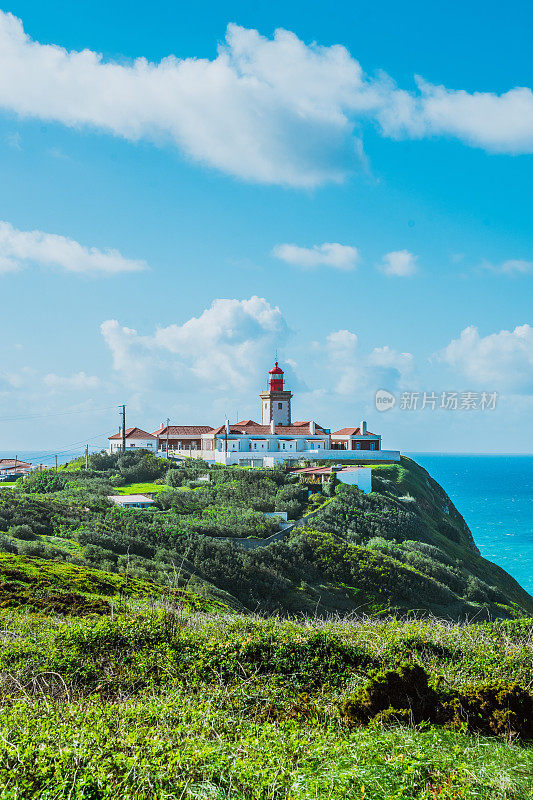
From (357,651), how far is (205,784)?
3722mm

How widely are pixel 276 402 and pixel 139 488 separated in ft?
75.2

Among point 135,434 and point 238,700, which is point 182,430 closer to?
point 135,434

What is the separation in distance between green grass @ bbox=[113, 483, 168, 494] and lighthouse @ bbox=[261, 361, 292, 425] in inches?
A: 792

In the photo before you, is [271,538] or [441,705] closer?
[441,705]

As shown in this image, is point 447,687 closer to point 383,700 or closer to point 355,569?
point 383,700

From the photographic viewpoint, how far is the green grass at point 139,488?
36.1m

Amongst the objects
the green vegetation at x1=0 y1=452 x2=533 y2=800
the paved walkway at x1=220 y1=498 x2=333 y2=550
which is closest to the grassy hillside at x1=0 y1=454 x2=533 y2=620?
the paved walkway at x1=220 y1=498 x2=333 y2=550

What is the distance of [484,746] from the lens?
5.27 meters

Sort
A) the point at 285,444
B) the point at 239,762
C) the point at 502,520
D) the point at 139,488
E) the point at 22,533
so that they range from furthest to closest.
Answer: the point at 502,520
the point at 285,444
the point at 139,488
the point at 22,533
the point at 239,762

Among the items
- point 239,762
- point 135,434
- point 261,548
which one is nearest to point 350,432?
point 135,434

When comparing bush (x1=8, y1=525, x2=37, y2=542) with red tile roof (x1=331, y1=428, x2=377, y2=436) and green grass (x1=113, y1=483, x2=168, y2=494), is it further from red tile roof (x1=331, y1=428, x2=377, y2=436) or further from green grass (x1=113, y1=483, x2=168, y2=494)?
red tile roof (x1=331, y1=428, x2=377, y2=436)

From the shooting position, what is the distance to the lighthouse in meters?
58.2

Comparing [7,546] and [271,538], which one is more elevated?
[7,546]

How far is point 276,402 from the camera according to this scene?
58.4 meters
